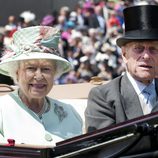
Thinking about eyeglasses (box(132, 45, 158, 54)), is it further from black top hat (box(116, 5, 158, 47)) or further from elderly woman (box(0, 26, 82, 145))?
elderly woman (box(0, 26, 82, 145))

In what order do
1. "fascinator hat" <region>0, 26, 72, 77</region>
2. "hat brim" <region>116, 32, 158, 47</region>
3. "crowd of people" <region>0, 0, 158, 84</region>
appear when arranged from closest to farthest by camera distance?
"hat brim" <region>116, 32, 158, 47</region>
"fascinator hat" <region>0, 26, 72, 77</region>
"crowd of people" <region>0, 0, 158, 84</region>

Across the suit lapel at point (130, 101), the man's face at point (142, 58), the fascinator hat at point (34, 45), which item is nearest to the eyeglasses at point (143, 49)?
the man's face at point (142, 58)

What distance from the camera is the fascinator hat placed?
3.64 m

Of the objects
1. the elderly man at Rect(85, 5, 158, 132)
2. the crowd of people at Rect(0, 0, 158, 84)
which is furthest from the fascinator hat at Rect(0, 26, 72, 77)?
the crowd of people at Rect(0, 0, 158, 84)

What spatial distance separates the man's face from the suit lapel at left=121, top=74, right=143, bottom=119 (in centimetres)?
8

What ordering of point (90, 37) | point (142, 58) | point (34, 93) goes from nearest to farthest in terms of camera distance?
point (142, 58)
point (34, 93)
point (90, 37)

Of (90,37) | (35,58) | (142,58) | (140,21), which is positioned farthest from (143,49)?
(90,37)

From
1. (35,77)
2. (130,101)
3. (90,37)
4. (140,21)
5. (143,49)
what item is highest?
(90,37)

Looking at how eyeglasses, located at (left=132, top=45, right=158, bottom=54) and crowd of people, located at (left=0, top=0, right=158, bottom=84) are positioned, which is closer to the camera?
eyeglasses, located at (left=132, top=45, right=158, bottom=54)

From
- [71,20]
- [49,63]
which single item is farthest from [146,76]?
[71,20]

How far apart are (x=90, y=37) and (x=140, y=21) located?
9.43 m

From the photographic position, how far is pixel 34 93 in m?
3.61

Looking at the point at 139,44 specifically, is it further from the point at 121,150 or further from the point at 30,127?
the point at 121,150

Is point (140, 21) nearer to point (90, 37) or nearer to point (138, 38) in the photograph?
point (138, 38)
